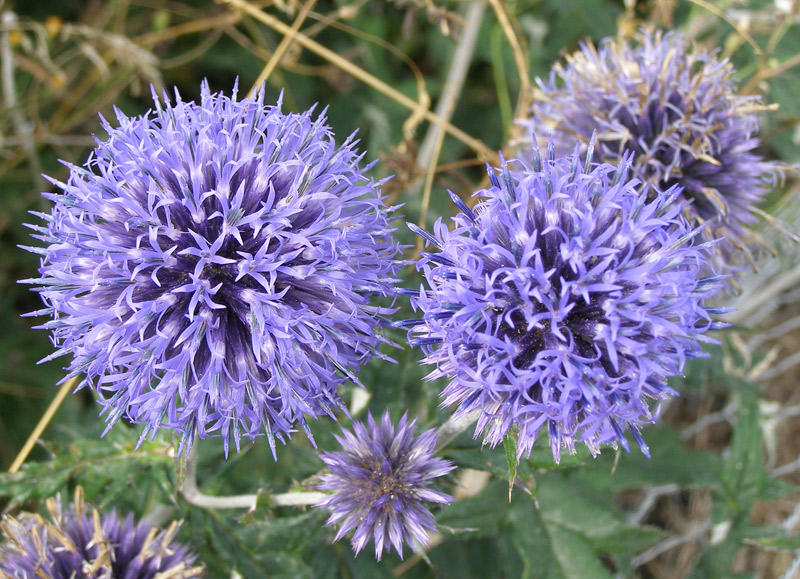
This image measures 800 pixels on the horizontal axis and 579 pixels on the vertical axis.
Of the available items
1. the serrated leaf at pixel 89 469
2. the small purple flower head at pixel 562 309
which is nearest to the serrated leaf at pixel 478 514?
the small purple flower head at pixel 562 309

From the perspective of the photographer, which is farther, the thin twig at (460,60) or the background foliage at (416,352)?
the thin twig at (460,60)

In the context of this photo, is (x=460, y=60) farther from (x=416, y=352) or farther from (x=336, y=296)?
(x=336, y=296)

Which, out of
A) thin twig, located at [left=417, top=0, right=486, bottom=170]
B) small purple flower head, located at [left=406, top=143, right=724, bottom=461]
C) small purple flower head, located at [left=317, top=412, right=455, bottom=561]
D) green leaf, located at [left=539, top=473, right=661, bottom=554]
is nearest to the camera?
small purple flower head, located at [left=406, top=143, right=724, bottom=461]

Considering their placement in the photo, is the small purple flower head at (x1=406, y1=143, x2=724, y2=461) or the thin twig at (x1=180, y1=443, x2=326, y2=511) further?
the thin twig at (x1=180, y1=443, x2=326, y2=511)

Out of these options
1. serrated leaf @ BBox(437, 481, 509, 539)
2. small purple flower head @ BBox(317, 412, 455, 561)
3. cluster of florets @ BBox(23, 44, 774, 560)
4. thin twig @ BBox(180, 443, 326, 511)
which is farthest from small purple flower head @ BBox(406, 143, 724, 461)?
serrated leaf @ BBox(437, 481, 509, 539)

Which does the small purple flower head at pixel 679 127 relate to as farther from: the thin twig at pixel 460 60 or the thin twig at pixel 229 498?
the thin twig at pixel 229 498

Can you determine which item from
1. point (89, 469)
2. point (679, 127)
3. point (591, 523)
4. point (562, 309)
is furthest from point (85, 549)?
point (679, 127)

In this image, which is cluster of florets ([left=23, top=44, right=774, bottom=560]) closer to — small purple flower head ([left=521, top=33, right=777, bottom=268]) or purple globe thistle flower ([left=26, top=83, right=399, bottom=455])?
purple globe thistle flower ([left=26, top=83, right=399, bottom=455])
